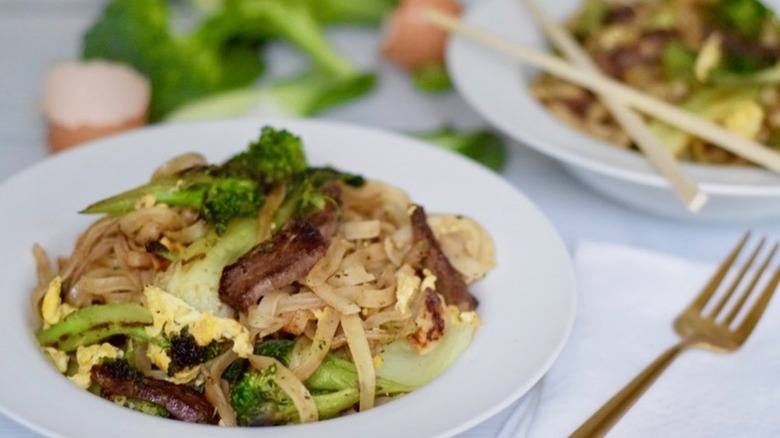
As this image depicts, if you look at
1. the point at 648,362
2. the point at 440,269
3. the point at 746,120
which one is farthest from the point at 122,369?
the point at 746,120

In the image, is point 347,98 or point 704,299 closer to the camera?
point 704,299

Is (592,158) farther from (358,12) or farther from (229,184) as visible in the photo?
(358,12)

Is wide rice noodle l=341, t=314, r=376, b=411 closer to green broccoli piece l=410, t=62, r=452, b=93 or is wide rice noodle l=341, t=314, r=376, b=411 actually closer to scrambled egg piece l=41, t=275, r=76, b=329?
scrambled egg piece l=41, t=275, r=76, b=329

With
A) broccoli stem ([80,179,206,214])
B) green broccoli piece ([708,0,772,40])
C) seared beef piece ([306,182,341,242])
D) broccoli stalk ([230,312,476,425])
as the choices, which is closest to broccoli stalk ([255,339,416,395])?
broccoli stalk ([230,312,476,425])

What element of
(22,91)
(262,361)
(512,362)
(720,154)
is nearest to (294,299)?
(262,361)

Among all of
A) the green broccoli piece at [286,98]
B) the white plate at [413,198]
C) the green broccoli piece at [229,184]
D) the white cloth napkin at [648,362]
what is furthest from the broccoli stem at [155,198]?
the green broccoli piece at [286,98]

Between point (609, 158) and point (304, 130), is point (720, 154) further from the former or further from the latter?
point (304, 130)

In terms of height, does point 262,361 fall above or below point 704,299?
above

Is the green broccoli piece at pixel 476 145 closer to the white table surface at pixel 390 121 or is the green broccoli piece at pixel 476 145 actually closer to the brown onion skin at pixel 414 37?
the white table surface at pixel 390 121
